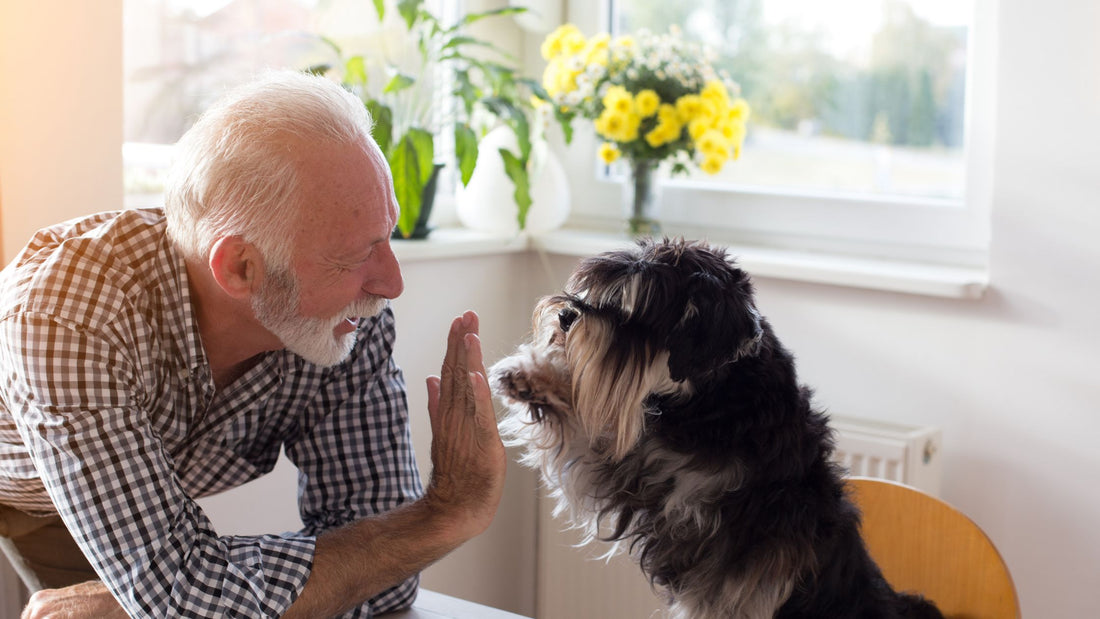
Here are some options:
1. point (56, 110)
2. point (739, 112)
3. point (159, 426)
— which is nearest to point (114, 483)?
point (159, 426)

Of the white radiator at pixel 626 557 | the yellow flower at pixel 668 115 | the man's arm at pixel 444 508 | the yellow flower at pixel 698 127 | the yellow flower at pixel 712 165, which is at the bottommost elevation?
the white radiator at pixel 626 557

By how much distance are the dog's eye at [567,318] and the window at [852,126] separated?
1.49 metres

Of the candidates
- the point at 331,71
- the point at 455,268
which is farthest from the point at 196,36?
the point at 455,268

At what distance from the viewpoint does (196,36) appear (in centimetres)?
240

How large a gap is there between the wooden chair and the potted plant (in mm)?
1206

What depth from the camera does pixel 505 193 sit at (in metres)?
2.80

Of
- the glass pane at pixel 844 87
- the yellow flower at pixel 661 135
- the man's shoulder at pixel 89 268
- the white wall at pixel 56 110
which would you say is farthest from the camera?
the yellow flower at pixel 661 135

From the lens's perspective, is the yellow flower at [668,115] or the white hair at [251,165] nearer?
the white hair at [251,165]

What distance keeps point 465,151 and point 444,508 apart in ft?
3.90

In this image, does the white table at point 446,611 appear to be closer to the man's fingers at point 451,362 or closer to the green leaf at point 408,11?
the man's fingers at point 451,362

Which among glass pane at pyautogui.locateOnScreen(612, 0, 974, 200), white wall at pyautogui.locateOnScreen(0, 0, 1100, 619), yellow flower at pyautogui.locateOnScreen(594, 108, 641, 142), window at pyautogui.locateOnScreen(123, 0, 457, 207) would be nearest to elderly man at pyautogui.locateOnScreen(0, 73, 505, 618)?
white wall at pyautogui.locateOnScreen(0, 0, 1100, 619)

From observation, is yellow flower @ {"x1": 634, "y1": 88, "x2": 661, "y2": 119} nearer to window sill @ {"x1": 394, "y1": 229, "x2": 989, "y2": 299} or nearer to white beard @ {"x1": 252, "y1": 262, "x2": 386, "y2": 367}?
window sill @ {"x1": 394, "y1": 229, "x2": 989, "y2": 299}

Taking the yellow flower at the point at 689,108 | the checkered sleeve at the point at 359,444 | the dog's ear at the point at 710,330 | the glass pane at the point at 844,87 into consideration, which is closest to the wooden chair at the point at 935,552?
the dog's ear at the point at 710,330

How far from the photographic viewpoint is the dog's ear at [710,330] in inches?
47.8
